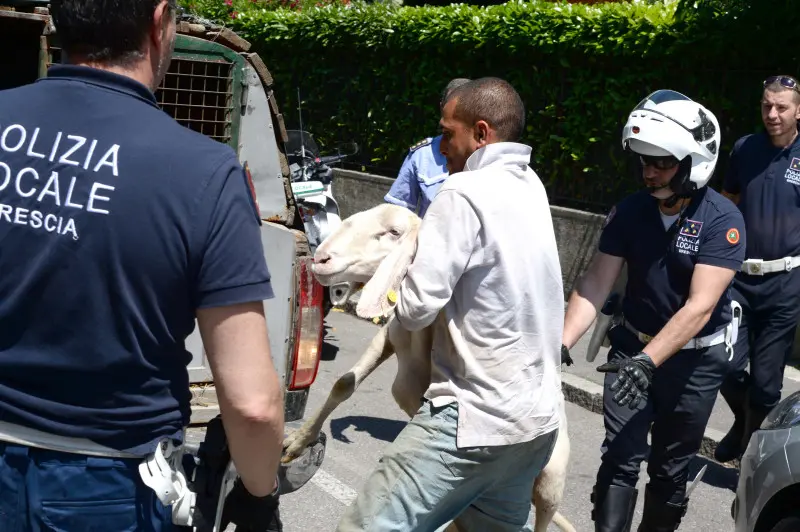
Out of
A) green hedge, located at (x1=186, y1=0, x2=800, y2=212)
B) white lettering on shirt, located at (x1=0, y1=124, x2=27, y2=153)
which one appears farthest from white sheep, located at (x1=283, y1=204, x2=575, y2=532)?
green hedge, located at (x1=186, y1=0, x2=800, y2=212)

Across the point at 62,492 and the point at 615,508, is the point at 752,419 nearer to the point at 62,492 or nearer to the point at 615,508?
the point at 615,508

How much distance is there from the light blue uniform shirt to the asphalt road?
1381 millimetres

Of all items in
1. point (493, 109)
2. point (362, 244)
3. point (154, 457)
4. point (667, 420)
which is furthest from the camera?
point (667, 420)

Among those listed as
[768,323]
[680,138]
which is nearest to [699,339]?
[680,138]

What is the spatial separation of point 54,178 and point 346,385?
2.46 meters

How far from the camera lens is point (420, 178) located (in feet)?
21.4

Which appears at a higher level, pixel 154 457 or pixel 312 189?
pixel 154 457

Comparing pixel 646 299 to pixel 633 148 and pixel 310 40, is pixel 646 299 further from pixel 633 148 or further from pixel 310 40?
pixel 310 40

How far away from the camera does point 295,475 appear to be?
384 centimetres

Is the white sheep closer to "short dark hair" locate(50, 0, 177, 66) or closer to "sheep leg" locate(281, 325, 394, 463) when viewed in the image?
"sheep leg" locate(281, 325, 394, 463)

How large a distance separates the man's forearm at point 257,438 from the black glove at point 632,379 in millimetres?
1983

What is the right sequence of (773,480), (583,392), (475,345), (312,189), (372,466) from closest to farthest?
(475,345) < (773,480) < (372,466) < (583,392) < (312,189)

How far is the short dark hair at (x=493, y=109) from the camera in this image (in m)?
3.28

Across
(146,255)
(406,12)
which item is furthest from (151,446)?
(406,12)
